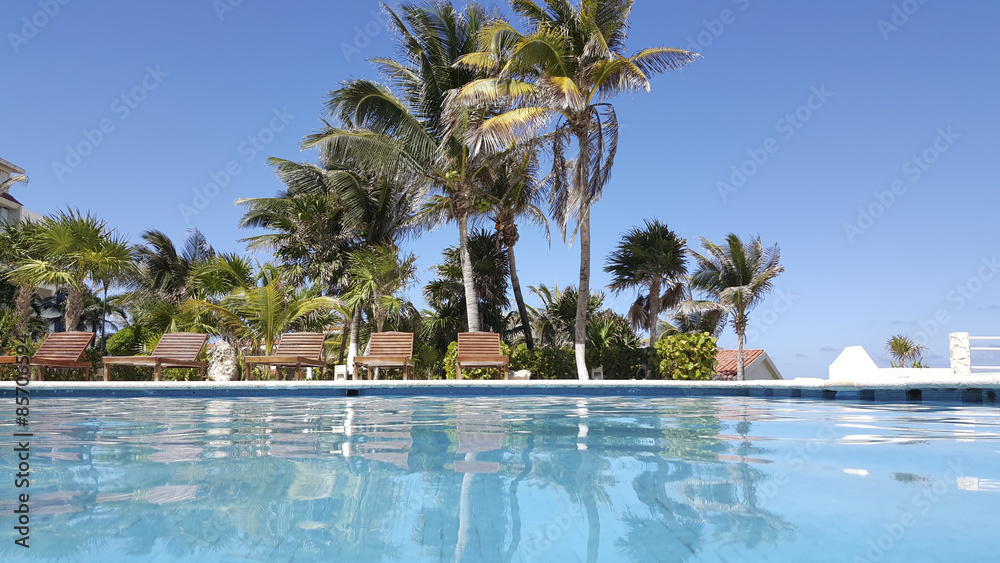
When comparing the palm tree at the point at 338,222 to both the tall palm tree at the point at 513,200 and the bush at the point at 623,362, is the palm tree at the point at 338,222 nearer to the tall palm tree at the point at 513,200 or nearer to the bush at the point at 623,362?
the tall palm tree at the point at 513,200

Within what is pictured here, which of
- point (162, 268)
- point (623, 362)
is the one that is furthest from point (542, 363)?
point (162, 268)

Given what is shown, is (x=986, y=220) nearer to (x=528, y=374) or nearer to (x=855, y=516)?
(x=528, y=374)

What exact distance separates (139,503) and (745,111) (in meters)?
24.3

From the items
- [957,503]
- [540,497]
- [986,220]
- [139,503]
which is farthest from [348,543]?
[986,220]

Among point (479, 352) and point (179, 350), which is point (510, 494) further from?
point (179, 350)

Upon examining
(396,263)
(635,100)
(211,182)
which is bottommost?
(396,263)

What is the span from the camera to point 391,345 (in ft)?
39.6

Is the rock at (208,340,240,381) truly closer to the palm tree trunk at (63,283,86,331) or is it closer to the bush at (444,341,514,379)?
the palm tree trunk at (63,283,86,331)

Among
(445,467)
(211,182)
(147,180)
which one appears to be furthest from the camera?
(147,180)

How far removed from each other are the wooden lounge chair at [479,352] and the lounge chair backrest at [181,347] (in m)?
4.84

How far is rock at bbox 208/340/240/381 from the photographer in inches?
520

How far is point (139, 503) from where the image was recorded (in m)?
2.30

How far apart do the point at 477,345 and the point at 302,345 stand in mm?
3376

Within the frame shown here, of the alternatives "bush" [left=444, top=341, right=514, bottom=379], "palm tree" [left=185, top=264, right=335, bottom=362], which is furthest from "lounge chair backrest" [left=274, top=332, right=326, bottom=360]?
"bush" [left=444, top=341, right=514, bottom=379]
